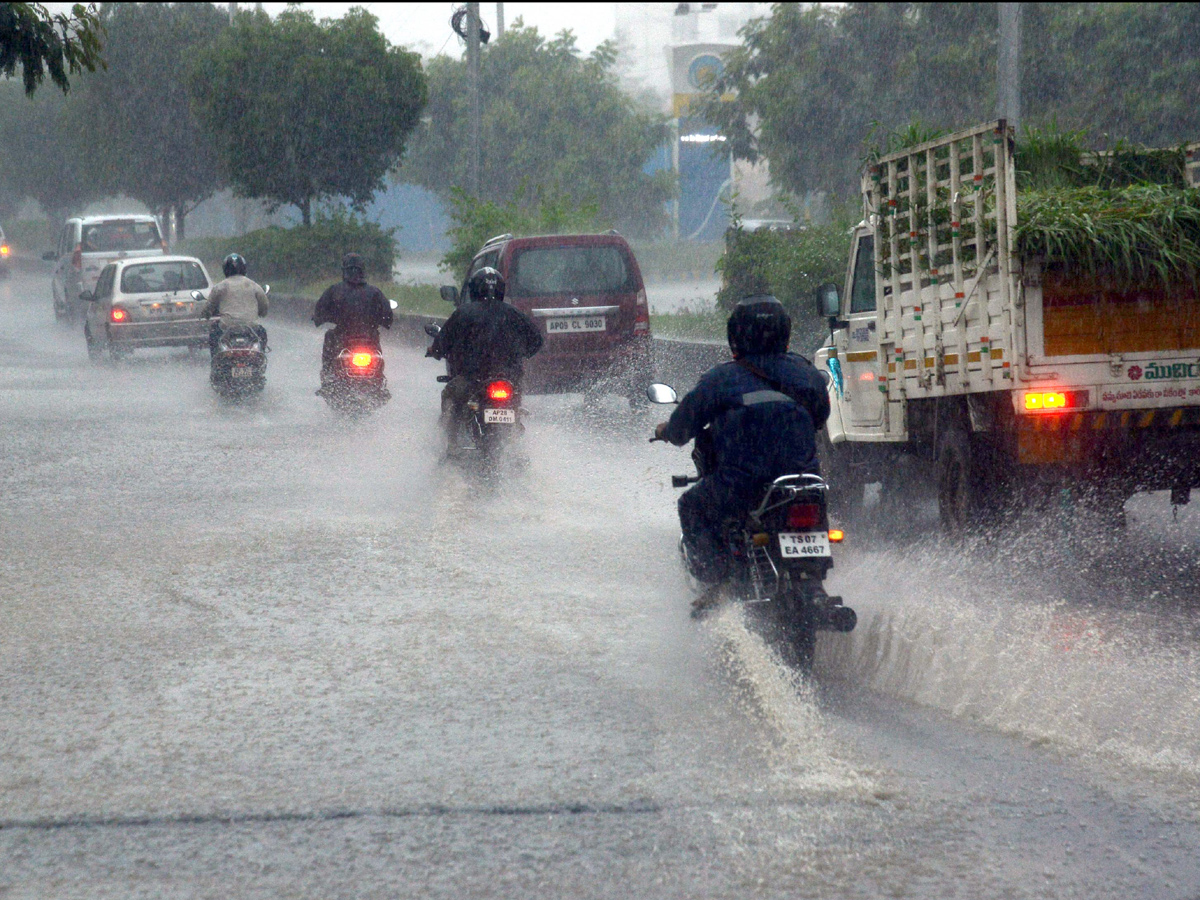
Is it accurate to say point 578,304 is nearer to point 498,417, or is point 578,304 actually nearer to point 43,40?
point 498,417

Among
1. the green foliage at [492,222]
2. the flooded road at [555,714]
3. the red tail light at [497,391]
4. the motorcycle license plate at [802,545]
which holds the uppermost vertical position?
the green foliage at [492,222]

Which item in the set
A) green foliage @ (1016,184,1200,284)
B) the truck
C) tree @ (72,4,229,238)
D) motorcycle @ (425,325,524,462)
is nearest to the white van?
tree @ (72,4,229,238)

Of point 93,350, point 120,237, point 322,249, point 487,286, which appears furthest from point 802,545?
Answer: point 322,249

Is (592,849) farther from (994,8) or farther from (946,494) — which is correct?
(994,8)

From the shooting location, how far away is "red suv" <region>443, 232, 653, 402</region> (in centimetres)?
1579

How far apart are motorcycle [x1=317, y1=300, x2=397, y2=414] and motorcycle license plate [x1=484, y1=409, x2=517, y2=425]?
14.3ft

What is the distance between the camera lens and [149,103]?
46281 millimetres

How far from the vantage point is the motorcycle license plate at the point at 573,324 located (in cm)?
1579

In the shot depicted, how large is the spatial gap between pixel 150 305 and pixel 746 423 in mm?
18273

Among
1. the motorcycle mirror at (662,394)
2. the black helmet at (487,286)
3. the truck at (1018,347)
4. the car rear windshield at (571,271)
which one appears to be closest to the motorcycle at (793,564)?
the motorcycle mirror at (662,394)

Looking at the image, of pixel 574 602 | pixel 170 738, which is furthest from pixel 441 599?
pixel 170 738

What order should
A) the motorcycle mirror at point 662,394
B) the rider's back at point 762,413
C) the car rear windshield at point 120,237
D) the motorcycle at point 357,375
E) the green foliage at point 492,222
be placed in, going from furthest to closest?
the car rear windshield at point 120,237 < the green foliage at point 492,222 < the motorcycle at point 357,375 < the motorcycle mirror at point 662,394 < the rider's back at point 762,413

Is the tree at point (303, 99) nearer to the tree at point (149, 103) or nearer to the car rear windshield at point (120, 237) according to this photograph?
the car rear windshield at point (120, 237)

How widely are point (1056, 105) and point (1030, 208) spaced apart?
25515 mm
